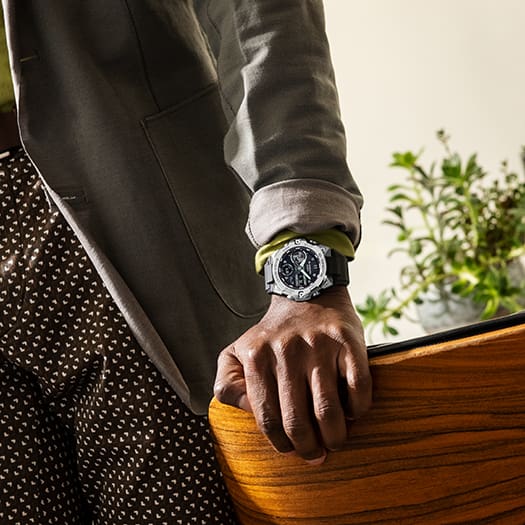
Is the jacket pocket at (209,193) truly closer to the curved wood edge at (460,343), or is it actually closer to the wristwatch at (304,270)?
the wristwatch at (304,270)

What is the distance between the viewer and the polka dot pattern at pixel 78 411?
0.87 metres

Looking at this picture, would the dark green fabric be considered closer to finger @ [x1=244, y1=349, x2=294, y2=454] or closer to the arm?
the arm

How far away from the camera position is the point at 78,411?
0.90m

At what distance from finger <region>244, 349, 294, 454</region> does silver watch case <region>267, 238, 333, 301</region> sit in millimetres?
65

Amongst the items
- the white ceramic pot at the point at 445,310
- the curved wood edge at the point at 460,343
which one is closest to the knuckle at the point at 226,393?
the curved wood edge at the point at 460,343

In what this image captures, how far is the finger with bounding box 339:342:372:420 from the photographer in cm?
60

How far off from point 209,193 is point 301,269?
0.93 ft

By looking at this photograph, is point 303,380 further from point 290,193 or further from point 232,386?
point 290,193

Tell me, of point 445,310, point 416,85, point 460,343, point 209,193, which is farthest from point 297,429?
point 416,85

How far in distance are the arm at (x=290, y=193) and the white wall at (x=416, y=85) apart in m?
2.29

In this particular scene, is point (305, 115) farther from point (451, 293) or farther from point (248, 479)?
point (451, 293)

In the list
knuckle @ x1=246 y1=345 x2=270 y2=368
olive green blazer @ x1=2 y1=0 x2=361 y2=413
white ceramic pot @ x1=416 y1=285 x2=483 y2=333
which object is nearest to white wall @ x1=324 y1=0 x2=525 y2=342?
white ceramic pot @ x1=416 y1=285 x2=483 y2=333

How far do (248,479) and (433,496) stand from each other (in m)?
0.14

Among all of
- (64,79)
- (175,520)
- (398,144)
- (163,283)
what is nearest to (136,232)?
(163,283)
